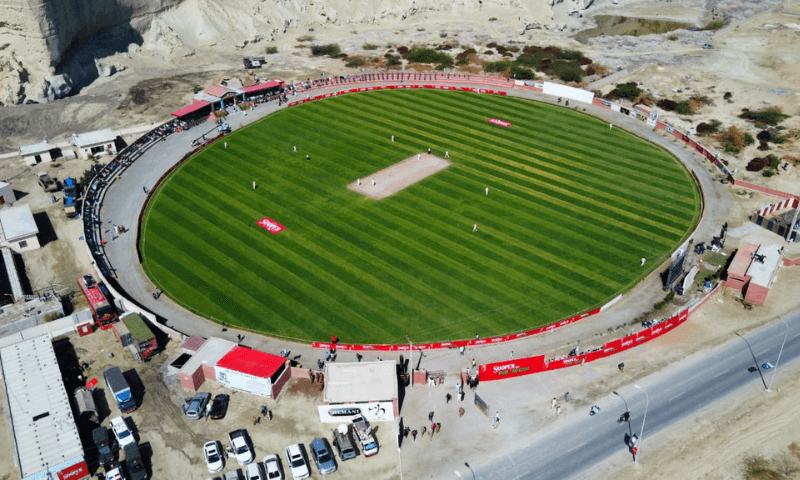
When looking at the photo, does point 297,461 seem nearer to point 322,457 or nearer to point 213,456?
point 322,457

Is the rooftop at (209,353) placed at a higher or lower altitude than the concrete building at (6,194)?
lower

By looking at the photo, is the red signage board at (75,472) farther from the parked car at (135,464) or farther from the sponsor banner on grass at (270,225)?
the sponsor banner on grass at (270,225)

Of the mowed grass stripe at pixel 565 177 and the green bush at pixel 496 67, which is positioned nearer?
the mowed grass stripe at pixel 565 177

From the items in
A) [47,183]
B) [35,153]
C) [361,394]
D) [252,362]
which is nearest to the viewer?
[361,394]

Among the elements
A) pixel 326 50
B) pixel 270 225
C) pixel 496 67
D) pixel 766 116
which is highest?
pixel 326 50

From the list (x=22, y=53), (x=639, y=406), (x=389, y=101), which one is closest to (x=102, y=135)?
(x=22, y=53)

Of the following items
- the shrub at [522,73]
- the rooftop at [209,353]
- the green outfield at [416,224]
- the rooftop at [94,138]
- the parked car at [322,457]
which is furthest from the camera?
the shrub at [522,73]

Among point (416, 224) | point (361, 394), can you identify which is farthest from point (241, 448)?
point (416, 224)

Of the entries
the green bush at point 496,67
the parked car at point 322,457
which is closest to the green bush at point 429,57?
the green bush at point 496,67

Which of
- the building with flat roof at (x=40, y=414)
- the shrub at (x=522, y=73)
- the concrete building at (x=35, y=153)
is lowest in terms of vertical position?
the building with flat roof at (x=40, y=414)
